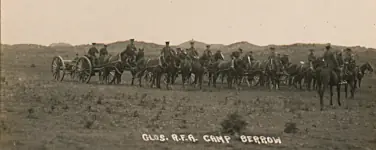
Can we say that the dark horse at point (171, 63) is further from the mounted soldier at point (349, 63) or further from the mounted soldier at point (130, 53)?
the mounted soldier at point (349, 63)

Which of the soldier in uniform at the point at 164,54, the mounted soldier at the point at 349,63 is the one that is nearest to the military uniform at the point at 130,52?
the soldier in uniform at the point at 164,54

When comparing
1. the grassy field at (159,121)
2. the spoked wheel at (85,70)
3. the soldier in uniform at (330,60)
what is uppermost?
the soldier in uniform at (330,60)

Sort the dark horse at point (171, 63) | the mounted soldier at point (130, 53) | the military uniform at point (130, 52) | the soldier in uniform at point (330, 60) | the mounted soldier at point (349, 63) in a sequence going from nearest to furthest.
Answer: the soldier in uniform at point (330, 60) < the mounted soldier at point (349, 63) < the dark horse at point (171, 63) < the military uniform at point (130, 52) < the mounted soldier at point (130, 53)

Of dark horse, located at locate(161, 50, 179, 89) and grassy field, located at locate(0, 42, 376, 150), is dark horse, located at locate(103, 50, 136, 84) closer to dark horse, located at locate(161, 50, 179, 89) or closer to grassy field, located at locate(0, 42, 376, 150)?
dark horse, located at locate(161, 50, 179, 89)

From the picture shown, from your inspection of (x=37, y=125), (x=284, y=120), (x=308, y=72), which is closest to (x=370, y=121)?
(x=284, y=120)

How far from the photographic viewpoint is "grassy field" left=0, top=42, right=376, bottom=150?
1167cm

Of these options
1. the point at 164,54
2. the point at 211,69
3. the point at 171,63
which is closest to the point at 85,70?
the point at 164,54

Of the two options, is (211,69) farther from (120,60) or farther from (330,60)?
(330,60)

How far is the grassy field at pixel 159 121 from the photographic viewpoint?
11.7 m

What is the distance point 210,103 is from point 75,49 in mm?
42191

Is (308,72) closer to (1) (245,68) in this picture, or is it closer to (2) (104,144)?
(1) (245,68)

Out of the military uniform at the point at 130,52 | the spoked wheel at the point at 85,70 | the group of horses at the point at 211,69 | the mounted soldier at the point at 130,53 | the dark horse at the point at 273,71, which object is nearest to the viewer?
the group of horses at the point at 211,69

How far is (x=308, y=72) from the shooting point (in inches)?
1062

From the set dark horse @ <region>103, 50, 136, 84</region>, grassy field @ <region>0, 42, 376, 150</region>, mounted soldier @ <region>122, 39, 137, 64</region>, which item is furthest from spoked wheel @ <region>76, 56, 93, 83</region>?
grassy field @ <region>0, 42, 376, 150</region>
